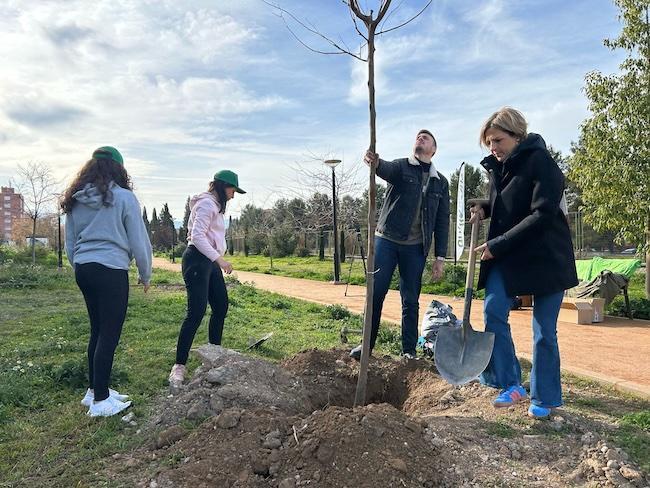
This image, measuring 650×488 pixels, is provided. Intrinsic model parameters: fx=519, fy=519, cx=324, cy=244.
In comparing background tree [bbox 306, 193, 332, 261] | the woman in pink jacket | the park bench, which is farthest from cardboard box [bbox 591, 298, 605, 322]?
background tree [bbox 306, 193, 332, 261]

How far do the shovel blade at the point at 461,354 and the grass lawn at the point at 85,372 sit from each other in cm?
80

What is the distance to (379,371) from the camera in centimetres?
404

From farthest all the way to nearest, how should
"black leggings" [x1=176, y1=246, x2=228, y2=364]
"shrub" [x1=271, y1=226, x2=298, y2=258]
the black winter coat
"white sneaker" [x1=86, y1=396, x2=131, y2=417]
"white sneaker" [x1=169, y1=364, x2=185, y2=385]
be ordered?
"shrub" [x1=271, y1=226, x2=298, y2=258] → "black leggings" [x1=176, y1=246, x2=228, y2=364] → "white sneaker" [x1=169, y1=364, x2=185, y2=385] → "white sneaker" [x1=86, y1=396, x2=131, y2=417] → the black winter coat

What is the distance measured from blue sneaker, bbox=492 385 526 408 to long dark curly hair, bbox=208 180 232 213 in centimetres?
245

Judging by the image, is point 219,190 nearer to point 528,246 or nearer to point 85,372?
point 85,372

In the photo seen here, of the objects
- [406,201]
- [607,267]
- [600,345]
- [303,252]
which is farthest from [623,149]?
[303,252]

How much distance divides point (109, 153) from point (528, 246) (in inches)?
105

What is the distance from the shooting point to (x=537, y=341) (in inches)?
118

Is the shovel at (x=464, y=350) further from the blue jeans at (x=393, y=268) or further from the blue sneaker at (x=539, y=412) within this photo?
the blue jeans at (x=393, y=268)

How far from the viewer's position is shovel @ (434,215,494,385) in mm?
3096

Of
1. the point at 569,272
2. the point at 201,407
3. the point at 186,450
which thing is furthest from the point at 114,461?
the point at 569,272

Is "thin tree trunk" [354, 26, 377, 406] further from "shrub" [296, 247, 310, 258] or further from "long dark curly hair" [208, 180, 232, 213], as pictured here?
"shrub" [296, 247, 310, 258]

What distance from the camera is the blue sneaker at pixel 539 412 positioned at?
9.60 ft

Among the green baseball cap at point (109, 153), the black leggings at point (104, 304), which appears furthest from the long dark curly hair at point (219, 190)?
the black leggings at point (104, 304)
